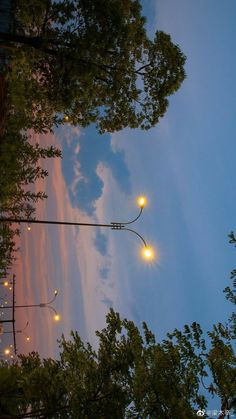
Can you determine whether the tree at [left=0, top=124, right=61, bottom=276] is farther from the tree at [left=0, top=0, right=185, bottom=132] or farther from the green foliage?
the green foliage

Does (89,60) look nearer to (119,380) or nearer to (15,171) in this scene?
(15,171)

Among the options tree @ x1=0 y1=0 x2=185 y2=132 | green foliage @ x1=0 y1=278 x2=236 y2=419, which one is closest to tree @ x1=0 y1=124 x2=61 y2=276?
tree @ x1=0 y1=0 x2=185 y2=132

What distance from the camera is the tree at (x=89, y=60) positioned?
18.9 m

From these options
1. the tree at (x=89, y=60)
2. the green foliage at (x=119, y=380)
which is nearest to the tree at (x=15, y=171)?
the tree at (x=89, y=60)

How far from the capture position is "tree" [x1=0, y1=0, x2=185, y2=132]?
18.9m

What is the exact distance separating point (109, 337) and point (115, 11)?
51.9ft

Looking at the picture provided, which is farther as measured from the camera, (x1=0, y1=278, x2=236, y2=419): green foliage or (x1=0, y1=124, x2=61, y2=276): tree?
(x1=0, y1=124, x2=61, y2=276): tree

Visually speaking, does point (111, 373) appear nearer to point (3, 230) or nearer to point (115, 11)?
point (3, 230)

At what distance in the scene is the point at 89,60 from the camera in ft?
64.2

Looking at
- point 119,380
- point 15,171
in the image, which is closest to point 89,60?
point 15,171

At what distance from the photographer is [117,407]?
14.8 meters

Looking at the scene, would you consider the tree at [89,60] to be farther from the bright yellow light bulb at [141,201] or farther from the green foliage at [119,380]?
the green foliage at [119,380]

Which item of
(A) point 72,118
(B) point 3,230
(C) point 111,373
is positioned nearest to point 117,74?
(A) point 72,118

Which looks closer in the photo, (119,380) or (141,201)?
(119,380)
